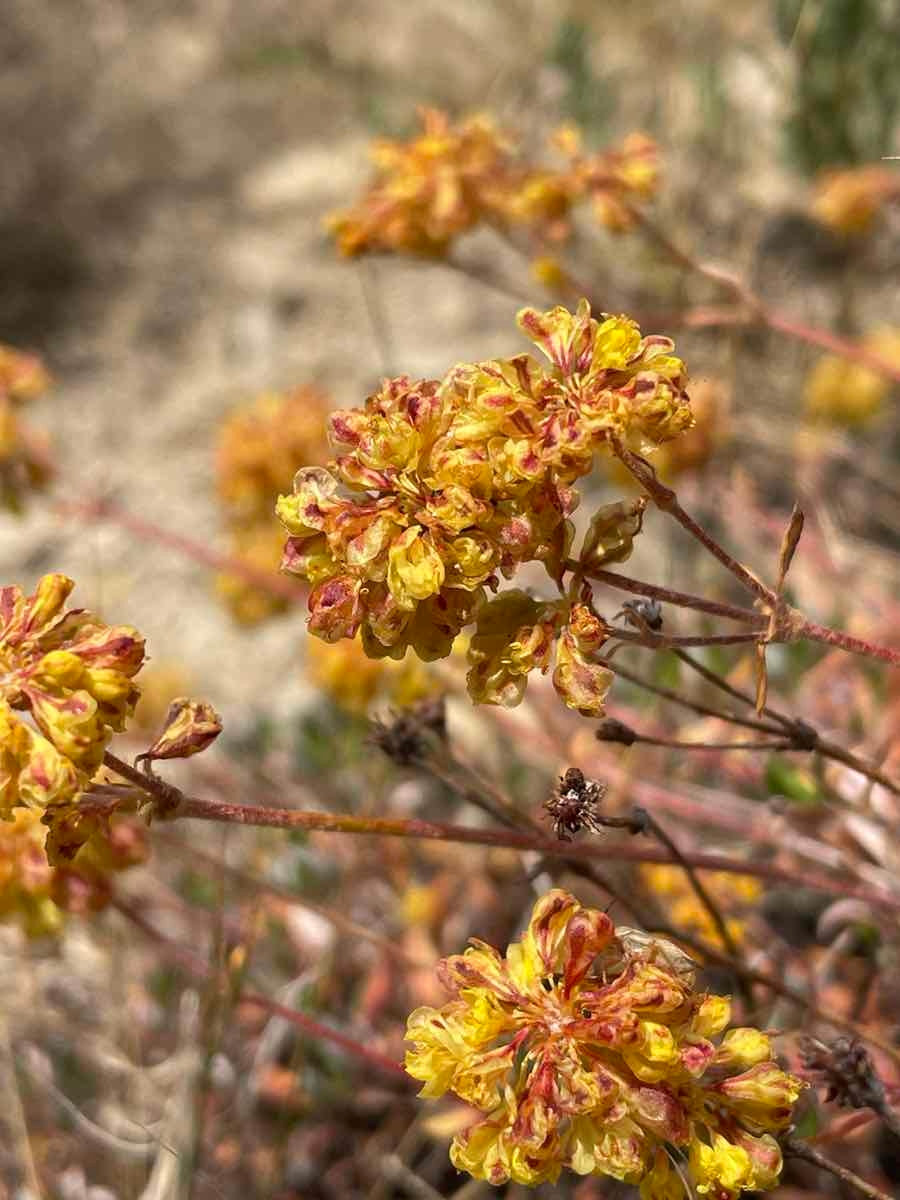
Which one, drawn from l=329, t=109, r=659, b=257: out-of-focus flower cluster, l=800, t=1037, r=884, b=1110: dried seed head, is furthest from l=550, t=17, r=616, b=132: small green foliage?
l=800, t=1037, r=884, b=1110: dried seed head

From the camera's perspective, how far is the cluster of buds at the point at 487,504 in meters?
1.67

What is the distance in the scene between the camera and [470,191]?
3172mm

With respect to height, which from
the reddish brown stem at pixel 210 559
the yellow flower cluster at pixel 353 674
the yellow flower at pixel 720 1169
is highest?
the reddish brown stem at pixel 210 559

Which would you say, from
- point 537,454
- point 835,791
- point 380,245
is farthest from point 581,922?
point 380,245

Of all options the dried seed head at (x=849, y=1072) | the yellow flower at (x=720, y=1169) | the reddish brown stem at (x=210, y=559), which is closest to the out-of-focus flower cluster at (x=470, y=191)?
the reddish brown stem at (x=210, y=559)

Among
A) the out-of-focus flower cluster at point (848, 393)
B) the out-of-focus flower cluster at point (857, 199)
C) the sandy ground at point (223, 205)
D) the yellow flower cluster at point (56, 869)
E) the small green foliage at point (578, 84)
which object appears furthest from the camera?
the sandy ground at point (223, 205)

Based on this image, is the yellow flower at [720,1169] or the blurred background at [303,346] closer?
the yellow flower at [720,1169]

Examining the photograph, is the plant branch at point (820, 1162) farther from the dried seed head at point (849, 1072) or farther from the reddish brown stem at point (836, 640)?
the reddish brown stem at point (836, 640)

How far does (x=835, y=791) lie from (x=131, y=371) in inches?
187

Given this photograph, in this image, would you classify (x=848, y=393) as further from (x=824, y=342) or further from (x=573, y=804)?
(x=573, y=804)

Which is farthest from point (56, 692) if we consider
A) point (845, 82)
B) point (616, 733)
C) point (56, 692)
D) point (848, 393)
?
point (845, 82)

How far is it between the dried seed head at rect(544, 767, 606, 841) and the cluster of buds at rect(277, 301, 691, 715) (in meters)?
0.16

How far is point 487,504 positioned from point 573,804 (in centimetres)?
41

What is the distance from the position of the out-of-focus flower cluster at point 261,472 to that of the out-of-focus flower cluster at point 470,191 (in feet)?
3.65
